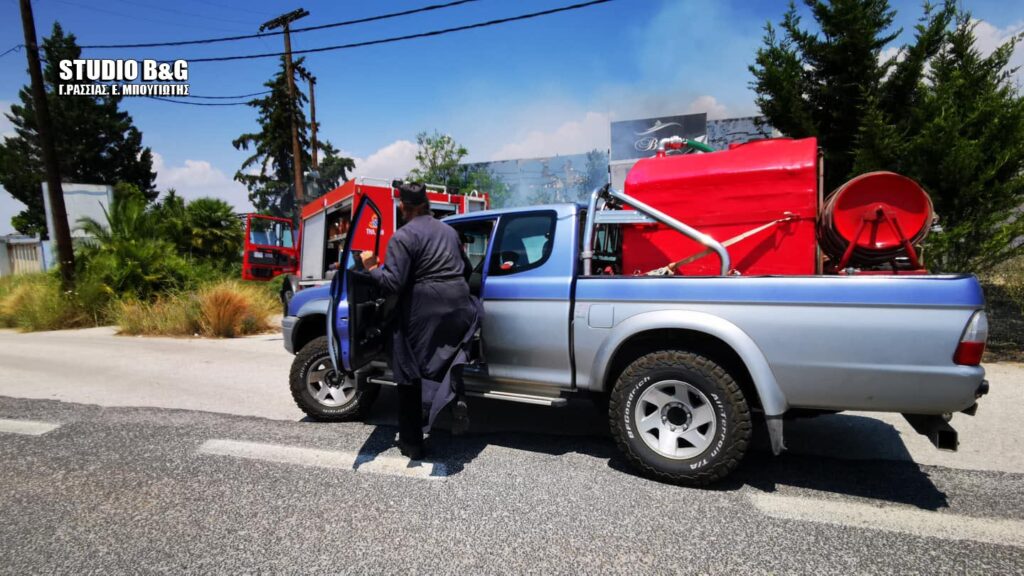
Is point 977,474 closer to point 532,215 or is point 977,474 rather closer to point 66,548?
point 532,215

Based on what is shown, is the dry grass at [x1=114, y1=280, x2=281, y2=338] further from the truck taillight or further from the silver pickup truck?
the truck taillight

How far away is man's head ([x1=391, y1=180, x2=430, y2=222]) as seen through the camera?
141 inches

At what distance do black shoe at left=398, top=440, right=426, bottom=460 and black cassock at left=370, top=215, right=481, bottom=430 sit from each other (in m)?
0.18

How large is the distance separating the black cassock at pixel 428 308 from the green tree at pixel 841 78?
7289 millimetres

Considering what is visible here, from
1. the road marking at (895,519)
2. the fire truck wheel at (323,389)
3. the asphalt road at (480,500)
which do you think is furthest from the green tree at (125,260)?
the road marking at (895,519)

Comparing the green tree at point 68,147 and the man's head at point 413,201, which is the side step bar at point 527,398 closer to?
the man's head at point 413,201

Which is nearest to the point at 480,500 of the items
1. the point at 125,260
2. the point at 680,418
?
the point at 680,418

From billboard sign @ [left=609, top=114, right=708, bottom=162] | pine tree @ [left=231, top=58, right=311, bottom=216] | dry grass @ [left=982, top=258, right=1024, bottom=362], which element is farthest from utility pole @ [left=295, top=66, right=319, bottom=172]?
dry grass @ [left=982, top=258, right=1024, bottom=362]

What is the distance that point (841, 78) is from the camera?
8945 millimetres

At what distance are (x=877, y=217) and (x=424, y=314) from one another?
3.10 metres

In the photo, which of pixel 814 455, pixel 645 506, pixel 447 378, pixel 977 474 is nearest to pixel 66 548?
pixel 447 378

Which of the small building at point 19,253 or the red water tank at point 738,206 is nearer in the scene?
the red water tank at point 738,206

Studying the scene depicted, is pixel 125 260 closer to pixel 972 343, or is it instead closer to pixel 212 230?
pixel 212 230

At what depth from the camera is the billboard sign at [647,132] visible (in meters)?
25.2
